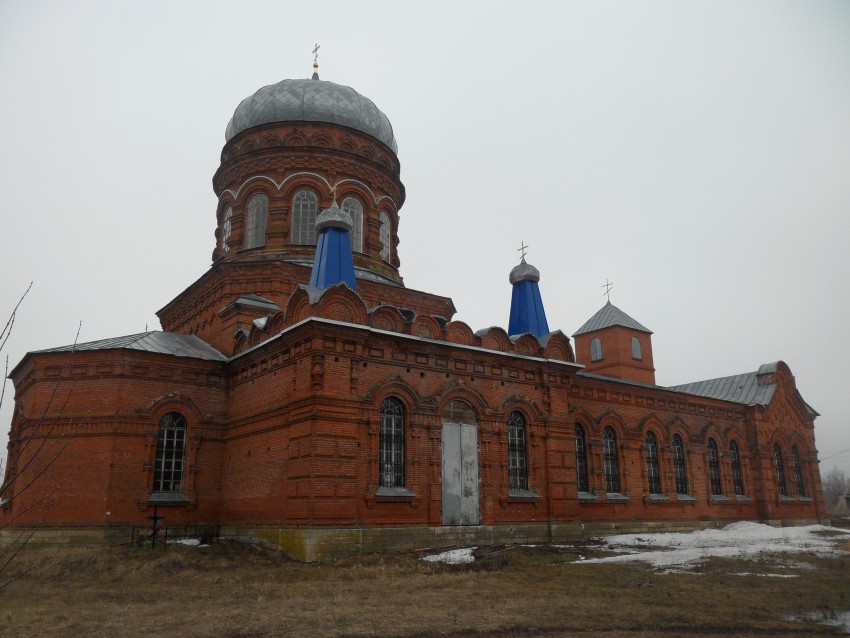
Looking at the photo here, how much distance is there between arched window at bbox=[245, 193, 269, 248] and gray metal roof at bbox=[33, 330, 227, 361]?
3.70m

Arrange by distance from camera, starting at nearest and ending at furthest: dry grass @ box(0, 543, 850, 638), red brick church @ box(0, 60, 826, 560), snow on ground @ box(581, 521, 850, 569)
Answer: dry grass @ box(0, 543, 850, 638)
snow on ground @ box(581, 521, 850, 569)
red brick church @ box(0, 60, 826, 560)

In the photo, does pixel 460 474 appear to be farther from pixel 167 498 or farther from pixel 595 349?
pixel 595 349

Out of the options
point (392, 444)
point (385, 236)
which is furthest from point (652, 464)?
point (385, 236)

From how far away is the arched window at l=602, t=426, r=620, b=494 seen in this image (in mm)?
20484

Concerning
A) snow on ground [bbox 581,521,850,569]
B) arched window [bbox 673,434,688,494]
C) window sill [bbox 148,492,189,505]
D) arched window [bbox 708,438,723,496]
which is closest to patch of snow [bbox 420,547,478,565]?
snow on ground [bbox 581,521,850,569]

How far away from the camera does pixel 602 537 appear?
1792 cm

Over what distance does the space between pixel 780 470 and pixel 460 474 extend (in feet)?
53.8

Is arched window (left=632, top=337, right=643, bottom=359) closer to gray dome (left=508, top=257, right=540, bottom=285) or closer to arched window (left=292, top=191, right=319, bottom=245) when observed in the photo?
gray dome (left=508, top=257, right=540, bottom=285)

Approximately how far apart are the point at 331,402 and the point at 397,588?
14.5 feet

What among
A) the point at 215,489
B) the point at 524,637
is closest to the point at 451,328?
the point at 215,489

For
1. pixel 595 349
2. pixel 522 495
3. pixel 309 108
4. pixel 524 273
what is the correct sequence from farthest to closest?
pixel 595 349, pixel 309 108, pixel 524 273, pixel 522 495

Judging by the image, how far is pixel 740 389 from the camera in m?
27.0

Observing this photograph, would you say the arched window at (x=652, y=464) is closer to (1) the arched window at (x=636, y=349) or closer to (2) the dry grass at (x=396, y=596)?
(1) the arched window at (x=636, y=349)

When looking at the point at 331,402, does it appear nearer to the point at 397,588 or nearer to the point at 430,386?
the point at 430,386
